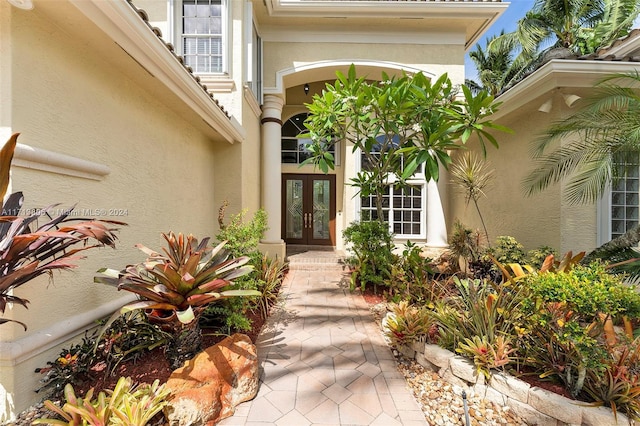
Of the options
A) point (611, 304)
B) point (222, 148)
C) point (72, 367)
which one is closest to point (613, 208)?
point (611, 304)

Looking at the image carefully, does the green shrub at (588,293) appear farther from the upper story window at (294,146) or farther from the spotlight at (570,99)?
the upper story window at (294,146)

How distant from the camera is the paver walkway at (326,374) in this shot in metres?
2.41

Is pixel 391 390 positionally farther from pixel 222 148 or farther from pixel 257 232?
pixel 222 148

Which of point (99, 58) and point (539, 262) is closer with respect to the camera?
point (99, 58)

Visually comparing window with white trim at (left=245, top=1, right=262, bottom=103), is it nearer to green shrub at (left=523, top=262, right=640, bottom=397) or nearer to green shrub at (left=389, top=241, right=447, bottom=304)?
green shrub at (left=389, top=241, right=447, bottom=304)

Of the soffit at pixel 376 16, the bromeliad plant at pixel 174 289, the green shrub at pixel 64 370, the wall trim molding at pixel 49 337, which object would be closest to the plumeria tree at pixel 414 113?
the bromeliad plant at pixel 174 289

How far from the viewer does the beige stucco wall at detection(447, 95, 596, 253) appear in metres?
4.96

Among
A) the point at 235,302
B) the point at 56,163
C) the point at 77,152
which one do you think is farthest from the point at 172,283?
the point at 77,152

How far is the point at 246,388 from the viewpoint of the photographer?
2.58m

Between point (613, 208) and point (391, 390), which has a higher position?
point (613, 208)

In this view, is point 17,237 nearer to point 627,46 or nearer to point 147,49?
point 147,49

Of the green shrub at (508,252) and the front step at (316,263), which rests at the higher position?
the green shrub at (508,252)

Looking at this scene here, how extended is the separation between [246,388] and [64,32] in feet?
13.3

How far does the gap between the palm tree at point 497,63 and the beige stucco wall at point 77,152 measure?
18.3 metres
